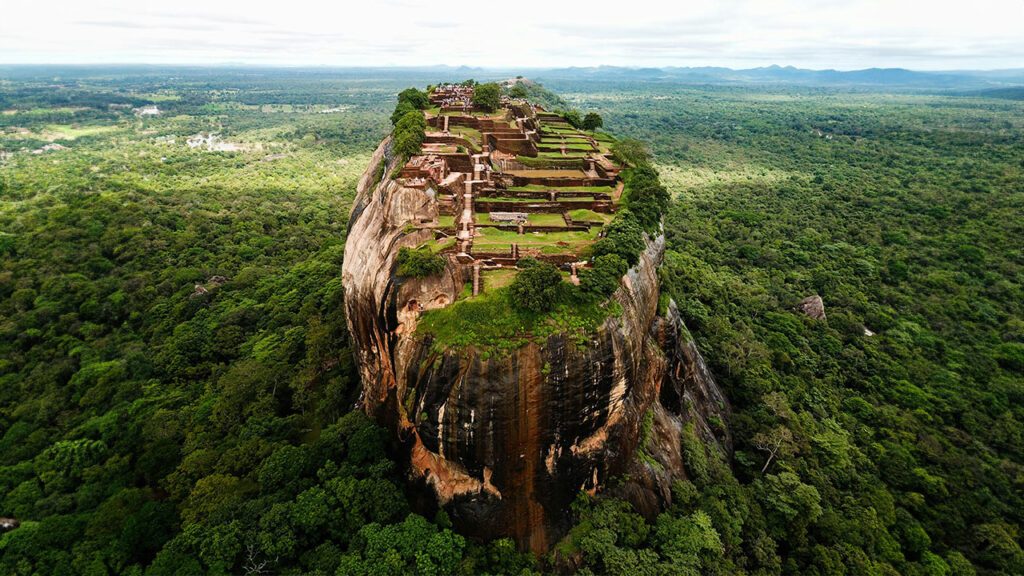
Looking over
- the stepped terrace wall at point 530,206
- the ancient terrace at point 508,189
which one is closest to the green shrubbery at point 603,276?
the ancient terrace at point 508,189

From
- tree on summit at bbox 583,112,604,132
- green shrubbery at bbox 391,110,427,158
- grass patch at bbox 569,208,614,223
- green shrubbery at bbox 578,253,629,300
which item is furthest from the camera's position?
tree on summit at bbox 583,112,604,132

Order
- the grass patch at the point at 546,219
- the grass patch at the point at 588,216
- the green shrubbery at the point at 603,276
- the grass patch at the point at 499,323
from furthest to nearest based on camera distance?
the grass patch at the point at 588,216 < the grass patch at the point at 546,219 < the green shrubbery at the point at 603,276 < the grass patch at the point at 499,323

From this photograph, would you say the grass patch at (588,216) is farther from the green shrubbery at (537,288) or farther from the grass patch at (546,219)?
the green shrubbery at (537,288)

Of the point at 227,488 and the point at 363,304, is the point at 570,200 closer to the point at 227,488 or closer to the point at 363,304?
the point at 363,304

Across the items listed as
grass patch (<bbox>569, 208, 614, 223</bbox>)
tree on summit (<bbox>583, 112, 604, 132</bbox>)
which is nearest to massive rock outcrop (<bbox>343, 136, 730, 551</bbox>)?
grass patch (<bbox>569, 208, 614, 223</bbox>)

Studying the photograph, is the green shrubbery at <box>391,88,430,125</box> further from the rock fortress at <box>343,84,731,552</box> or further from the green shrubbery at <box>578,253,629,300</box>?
the green shrubbery at <box>578,253,629,300</box>

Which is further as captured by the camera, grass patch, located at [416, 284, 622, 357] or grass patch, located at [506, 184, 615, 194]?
grass patch, located at [506, 184, 615, 194]

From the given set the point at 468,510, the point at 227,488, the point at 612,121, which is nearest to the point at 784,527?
the point at 468,510
